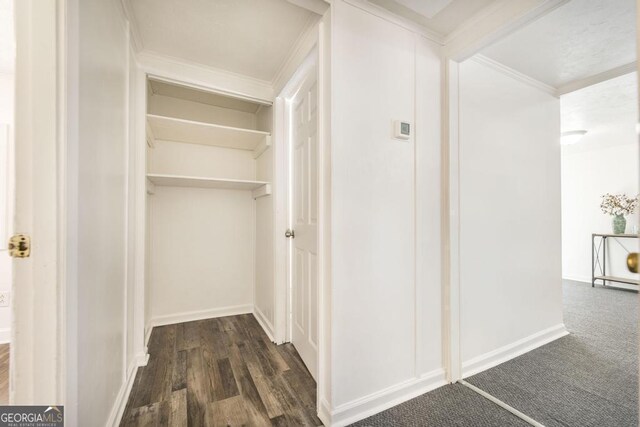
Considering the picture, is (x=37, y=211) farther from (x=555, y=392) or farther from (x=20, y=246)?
(x=555, y=392)

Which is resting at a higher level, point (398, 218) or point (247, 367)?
point (398, 218)

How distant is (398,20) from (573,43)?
138 cm

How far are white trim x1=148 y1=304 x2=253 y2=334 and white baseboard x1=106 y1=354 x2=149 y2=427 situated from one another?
591 millimetres

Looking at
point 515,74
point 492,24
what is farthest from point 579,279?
point 492,24

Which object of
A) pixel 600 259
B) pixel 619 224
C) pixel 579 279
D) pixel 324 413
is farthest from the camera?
pixel 579 279

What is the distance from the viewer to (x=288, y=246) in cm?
226

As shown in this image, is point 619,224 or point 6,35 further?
point 619,224

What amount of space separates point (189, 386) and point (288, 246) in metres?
1.19

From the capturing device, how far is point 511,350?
2.08 metres

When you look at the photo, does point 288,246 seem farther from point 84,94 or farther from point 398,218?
point 84,94

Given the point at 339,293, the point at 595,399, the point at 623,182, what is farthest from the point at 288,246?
the point at 623,182

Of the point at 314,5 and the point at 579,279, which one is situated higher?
the point at 314,5

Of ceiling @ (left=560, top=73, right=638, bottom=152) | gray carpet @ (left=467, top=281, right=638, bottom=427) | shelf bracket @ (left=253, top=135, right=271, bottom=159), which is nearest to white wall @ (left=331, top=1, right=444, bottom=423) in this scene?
gray carpet @ (left=467, top=281, right=638, bottom=427)

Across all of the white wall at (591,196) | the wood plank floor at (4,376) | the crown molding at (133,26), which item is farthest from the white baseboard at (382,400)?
the white wall at (591,196)
